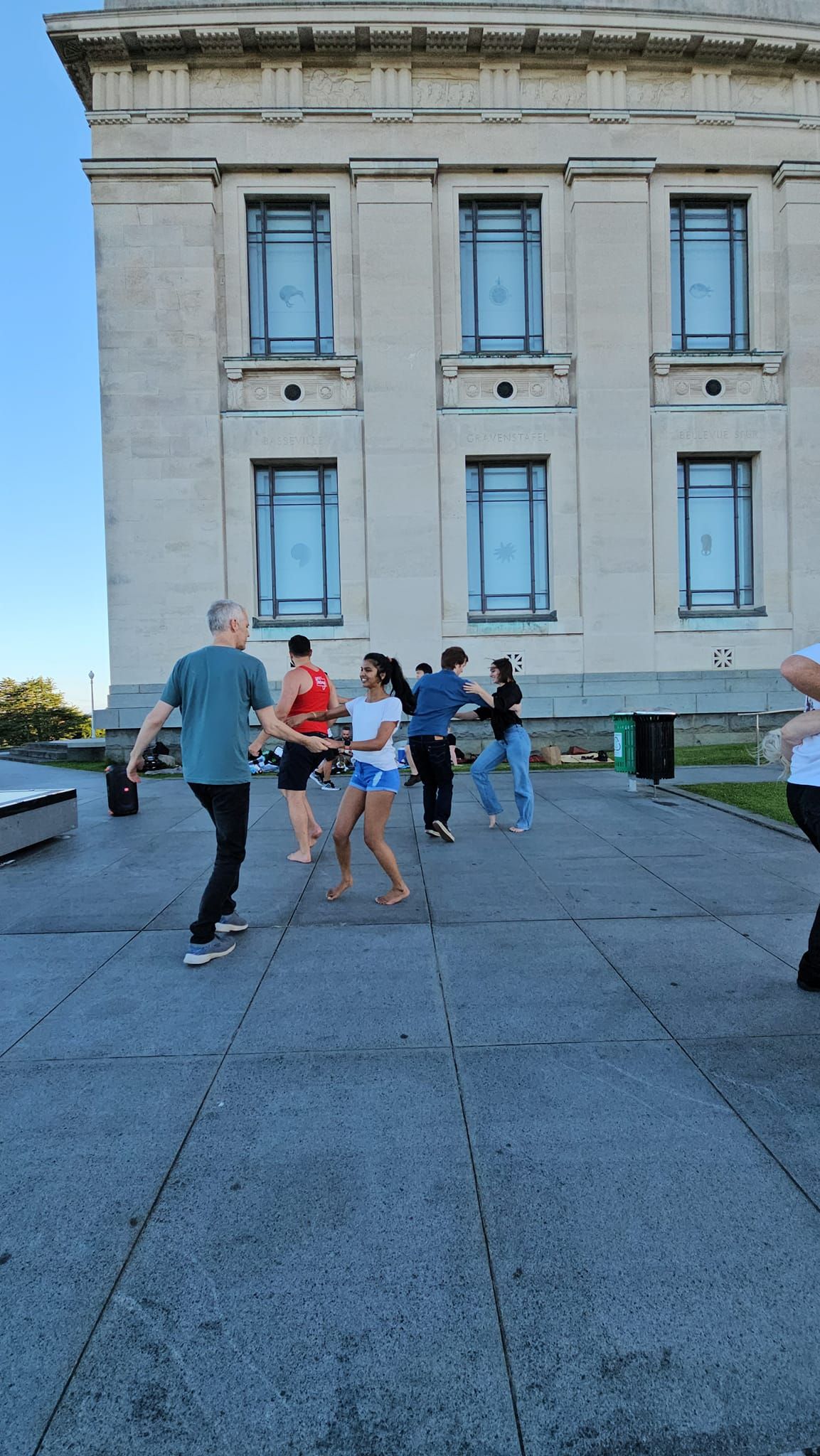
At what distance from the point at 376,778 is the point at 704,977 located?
8.60ft

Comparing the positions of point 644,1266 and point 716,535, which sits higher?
point 716,535

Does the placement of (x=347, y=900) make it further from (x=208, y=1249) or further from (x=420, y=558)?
(x=420, y=558)

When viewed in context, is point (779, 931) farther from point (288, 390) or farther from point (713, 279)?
point (713, 279)

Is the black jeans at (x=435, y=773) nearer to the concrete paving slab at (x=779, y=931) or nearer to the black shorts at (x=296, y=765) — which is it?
the black shorts at (x=296, y=765)

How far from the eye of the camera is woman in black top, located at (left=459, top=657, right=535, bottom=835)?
911 cm

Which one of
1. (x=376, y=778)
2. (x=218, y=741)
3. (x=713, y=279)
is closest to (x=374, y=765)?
(x=376, y=778)

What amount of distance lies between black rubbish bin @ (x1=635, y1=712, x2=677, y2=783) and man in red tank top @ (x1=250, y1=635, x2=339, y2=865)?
5.17 m

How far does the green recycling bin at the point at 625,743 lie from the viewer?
11.8 m

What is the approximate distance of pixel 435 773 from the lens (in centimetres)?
880

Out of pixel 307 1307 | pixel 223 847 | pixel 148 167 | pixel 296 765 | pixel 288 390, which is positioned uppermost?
pixel 148 167

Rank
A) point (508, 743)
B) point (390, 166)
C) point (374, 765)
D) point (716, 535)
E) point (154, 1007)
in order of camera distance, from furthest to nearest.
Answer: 1. point (716, 535)
2. point (390, 166)
3. point (508, 743)
4. point (374, 765)
5. point (154, 1007)

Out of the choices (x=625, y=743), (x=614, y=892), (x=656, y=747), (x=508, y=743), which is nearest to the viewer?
(x=614, y=892)

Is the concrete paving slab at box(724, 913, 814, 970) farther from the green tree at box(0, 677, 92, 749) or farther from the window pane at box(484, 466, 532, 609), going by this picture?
the green tree at box(0, 677, 92, 749)

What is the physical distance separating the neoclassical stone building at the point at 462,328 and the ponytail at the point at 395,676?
946 cm
